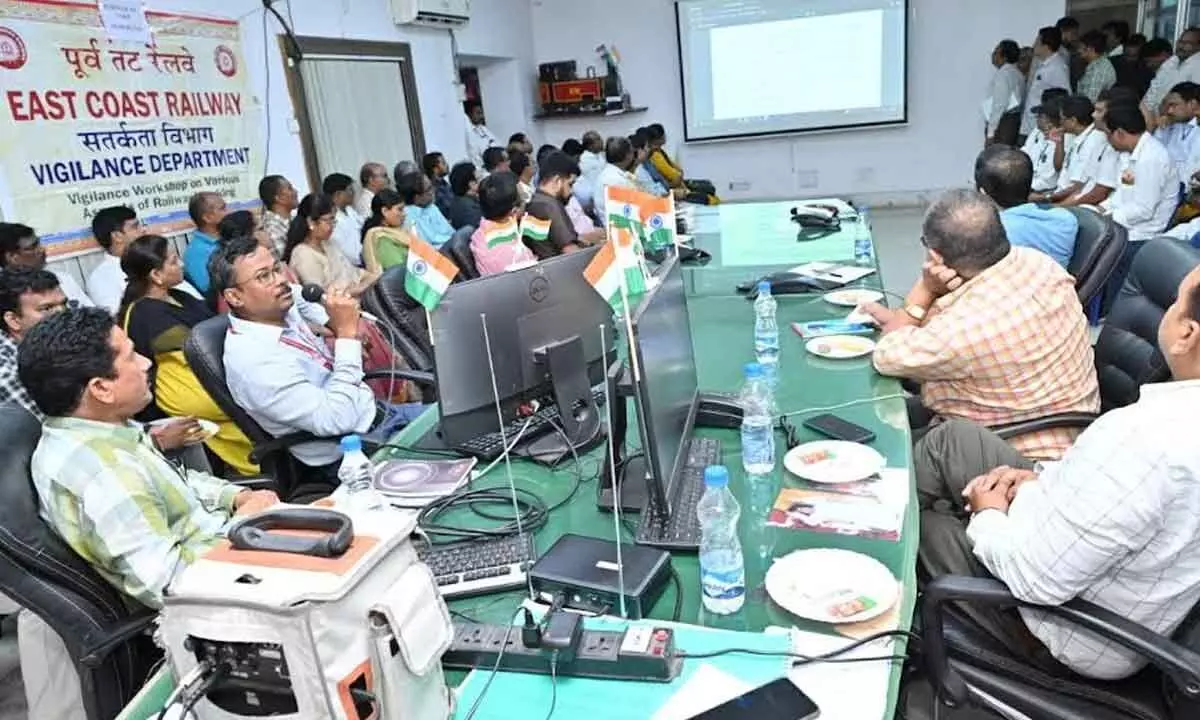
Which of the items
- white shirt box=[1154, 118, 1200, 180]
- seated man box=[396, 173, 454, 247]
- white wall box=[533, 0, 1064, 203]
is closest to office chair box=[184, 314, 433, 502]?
seated man box=[396, 173, 454, 247]

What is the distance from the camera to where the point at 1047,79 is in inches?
268

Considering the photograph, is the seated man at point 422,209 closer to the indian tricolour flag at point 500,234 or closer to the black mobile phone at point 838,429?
the indian tricolour flag at point 500,234

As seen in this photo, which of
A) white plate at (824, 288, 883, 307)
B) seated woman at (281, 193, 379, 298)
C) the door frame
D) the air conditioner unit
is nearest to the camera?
white plate at (824, 288, 883, 307)

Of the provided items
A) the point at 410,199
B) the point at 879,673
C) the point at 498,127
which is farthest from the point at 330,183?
the point at 879,673

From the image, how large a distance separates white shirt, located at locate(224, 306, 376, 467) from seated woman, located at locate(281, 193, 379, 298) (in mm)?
1874

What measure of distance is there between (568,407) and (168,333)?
1.47 m

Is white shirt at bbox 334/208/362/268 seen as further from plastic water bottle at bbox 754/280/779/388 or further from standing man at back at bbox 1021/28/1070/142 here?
standing man at back at bbox 1021/28/1070/142

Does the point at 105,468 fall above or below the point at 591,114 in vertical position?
below

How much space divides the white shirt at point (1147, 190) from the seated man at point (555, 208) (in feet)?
9.49

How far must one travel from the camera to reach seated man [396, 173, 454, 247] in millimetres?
5270

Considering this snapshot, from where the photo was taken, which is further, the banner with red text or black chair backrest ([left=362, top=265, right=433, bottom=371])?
the banner with red text

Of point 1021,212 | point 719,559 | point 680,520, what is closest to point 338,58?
point 1021,212

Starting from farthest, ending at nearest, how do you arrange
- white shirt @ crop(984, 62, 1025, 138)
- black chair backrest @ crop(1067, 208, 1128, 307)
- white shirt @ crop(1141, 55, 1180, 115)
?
white shirt @ crop(984, 62, 1025, 138), white shirt @ crop(1141, 55, 1180, 115), black chair backrest @ crop(1067, 208, 1128, 307)

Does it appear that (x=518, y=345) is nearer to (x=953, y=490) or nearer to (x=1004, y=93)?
(x=953, y=490)
